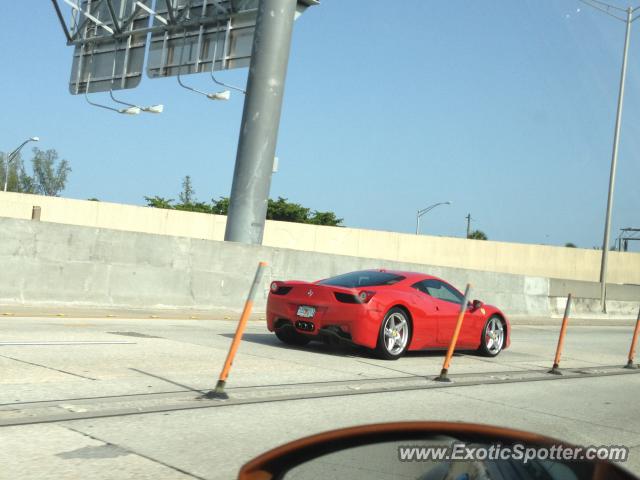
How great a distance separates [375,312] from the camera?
37.1 ft

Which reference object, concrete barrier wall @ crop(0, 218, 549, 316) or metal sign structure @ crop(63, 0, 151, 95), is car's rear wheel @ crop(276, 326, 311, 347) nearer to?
concrete barrier wall @ crop(0, 218, 549, 316)

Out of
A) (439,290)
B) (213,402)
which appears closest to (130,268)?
(439,290)

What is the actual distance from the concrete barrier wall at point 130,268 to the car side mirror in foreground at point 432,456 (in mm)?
13754

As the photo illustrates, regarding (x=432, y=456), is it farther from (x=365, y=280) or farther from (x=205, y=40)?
(x=205, y=40)

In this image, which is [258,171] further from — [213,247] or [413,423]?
[413,423]

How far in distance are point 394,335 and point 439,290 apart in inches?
54.7

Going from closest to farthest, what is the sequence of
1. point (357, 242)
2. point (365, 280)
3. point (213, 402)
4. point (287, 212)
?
point (213, 402), point (365, 280), point (357, 242), point (287, 212)

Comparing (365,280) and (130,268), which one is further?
(130,268)

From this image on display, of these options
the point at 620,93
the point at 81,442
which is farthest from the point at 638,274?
the point at 81,442

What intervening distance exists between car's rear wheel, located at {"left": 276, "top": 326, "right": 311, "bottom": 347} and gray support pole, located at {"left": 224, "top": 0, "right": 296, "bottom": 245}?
7.40 m

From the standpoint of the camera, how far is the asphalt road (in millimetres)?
5480

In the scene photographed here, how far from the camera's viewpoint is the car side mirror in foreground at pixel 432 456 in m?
1.88

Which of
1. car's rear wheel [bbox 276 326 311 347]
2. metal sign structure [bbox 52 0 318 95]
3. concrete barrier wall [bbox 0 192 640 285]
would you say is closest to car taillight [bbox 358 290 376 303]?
car's rear wheel [bbox 276 326 311 347]

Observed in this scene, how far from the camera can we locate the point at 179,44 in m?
26.8
